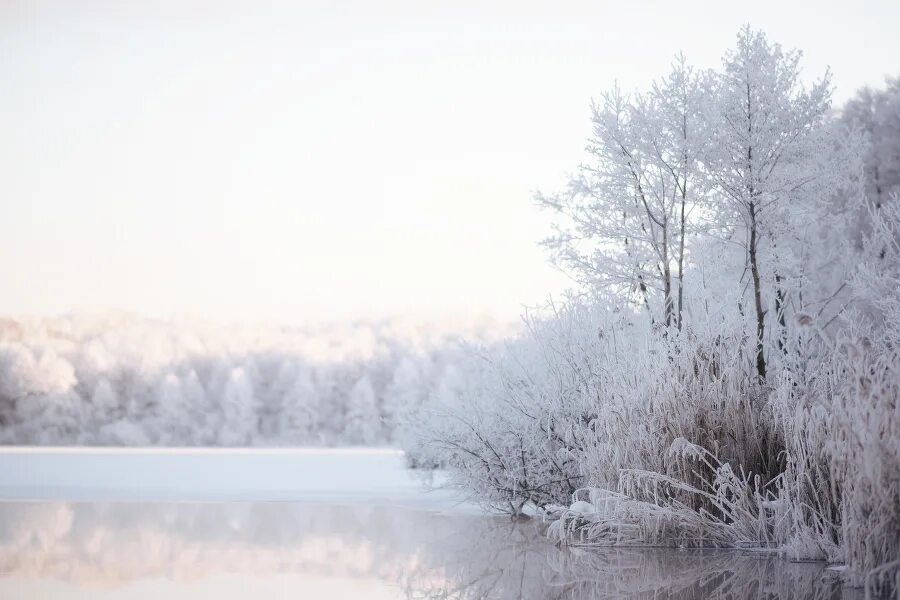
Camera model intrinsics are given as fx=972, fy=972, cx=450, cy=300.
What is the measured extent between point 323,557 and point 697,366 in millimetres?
3472

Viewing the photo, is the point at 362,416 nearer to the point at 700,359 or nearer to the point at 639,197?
the point at 639,197

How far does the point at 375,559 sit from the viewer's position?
7.12 meters

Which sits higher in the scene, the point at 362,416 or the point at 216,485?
the point at 216,485

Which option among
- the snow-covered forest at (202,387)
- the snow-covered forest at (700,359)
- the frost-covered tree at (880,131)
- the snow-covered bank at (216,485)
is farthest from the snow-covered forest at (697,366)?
the snow-covered forest at (202,387)

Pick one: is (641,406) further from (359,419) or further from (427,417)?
(359,419)

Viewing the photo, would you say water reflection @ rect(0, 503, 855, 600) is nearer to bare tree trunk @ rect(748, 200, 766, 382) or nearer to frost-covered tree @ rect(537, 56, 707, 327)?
bare tree trunk @ rect(748, 200, 766, 382)

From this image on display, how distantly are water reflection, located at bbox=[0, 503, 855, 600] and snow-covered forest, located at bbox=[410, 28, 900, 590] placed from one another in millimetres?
461

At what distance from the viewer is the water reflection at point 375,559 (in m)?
5.68

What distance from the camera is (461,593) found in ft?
18.6

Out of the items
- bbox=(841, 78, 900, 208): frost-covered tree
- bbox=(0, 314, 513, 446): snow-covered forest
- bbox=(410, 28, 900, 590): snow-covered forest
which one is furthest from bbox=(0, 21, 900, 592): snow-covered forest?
bbox=(0, 314, 513, 446): snow-covered forest

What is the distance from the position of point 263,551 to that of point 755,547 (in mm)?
3682

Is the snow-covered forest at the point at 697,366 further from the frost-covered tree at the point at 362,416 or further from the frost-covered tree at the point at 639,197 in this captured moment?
the frost-covered tree at the point at 362,416

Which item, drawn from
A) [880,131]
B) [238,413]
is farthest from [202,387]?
[880,131]

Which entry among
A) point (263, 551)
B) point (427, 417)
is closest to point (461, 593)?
point (263, 551)
